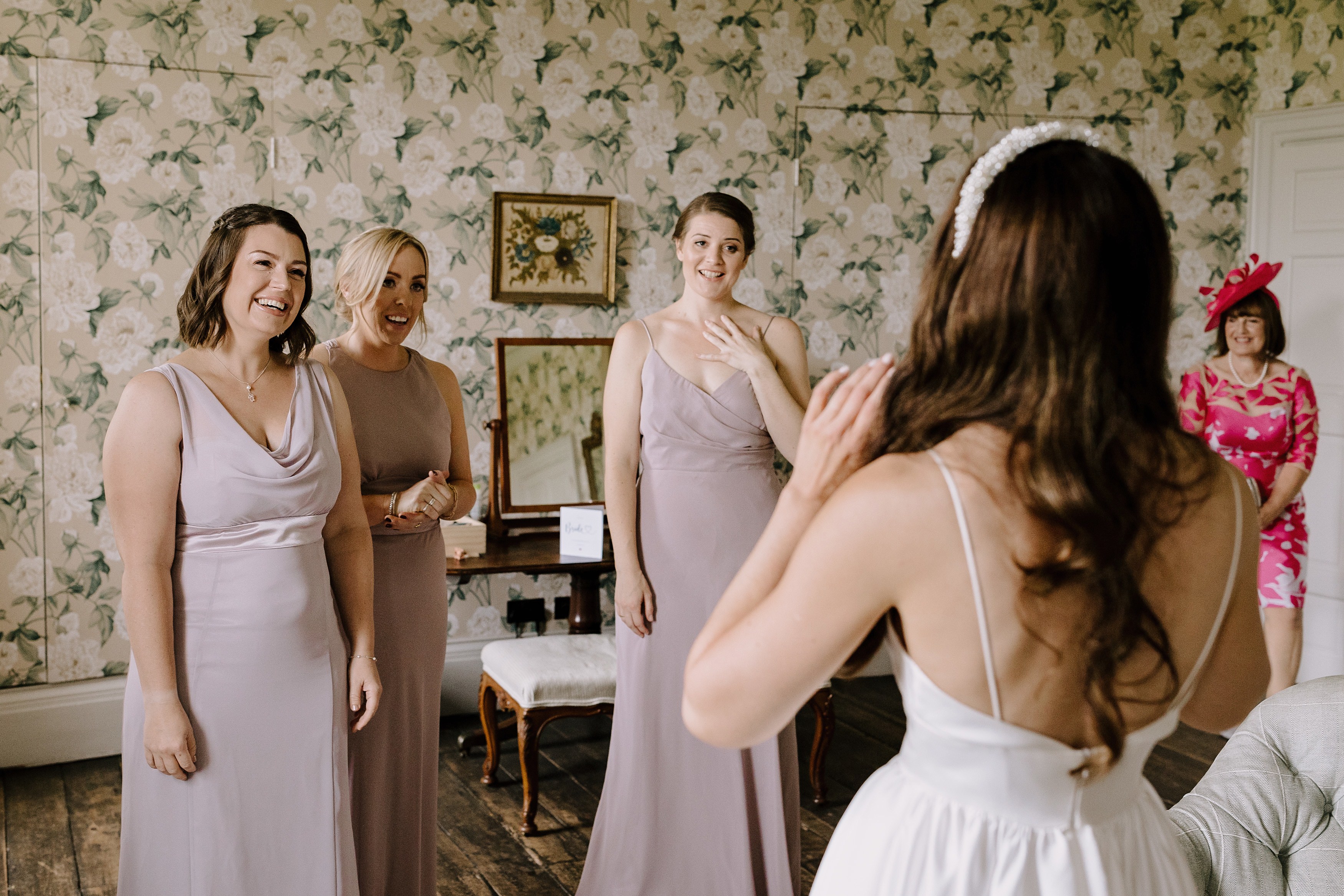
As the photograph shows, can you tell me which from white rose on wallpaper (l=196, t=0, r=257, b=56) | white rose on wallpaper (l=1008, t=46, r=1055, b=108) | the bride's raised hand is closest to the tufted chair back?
the bride's raised hand

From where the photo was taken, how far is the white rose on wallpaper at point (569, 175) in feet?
14.3

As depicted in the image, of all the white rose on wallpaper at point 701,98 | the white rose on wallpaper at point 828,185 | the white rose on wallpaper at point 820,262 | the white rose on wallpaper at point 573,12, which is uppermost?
the white rose on wallpaper at point 573,12

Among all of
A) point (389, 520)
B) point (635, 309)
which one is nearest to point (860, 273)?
point (635, 309)

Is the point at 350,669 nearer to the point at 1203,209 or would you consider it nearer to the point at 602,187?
the point at 602,187

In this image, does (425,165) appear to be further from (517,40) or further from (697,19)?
(697,19)

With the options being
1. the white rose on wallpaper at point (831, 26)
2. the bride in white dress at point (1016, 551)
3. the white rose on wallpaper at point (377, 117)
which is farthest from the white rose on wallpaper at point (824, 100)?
the bride in white dress at point (1016, 551)

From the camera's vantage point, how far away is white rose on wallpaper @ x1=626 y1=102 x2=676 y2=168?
446 centimetres

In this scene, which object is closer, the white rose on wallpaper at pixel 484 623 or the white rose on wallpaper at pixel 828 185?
the white rose on wallpaper at pixel 484 623

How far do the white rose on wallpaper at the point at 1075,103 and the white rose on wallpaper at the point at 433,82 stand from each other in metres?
2.69

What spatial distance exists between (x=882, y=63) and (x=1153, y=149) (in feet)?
4.76

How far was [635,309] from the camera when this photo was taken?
455 cm

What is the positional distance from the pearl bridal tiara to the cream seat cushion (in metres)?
2.61

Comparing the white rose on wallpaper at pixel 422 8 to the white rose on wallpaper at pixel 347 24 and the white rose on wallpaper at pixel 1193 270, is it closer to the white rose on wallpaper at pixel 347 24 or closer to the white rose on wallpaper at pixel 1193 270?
the white rose on wallpaper at pixel 347 24

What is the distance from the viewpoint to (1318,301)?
197 inches
